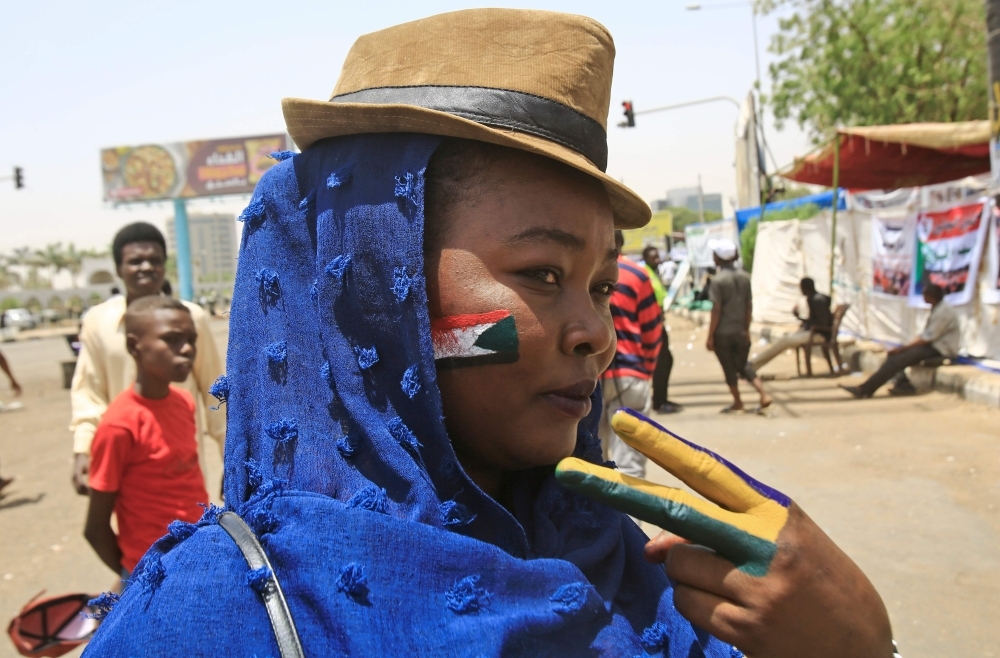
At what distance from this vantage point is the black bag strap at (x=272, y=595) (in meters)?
0.97

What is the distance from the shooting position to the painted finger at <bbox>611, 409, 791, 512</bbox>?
104cm

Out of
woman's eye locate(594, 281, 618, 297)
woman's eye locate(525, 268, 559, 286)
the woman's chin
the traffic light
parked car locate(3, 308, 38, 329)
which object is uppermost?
the traffic light

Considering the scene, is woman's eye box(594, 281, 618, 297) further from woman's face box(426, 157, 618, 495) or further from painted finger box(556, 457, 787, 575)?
painted finger box(556, 457, 787, 575)

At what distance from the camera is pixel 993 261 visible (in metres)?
8.59

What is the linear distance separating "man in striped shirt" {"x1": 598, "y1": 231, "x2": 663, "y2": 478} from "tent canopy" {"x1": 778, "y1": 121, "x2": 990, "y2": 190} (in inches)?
202

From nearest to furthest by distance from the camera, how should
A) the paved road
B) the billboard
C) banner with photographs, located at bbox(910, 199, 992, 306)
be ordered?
the paved road, banner with photographs, located at bbox(910, 199, 992, 306), the billboard

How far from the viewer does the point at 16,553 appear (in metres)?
5.41

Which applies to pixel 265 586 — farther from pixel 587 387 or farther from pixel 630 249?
pixel 630 249

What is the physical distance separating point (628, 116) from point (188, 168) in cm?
3790

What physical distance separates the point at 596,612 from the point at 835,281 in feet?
46.4

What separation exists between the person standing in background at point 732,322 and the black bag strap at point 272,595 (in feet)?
26.8

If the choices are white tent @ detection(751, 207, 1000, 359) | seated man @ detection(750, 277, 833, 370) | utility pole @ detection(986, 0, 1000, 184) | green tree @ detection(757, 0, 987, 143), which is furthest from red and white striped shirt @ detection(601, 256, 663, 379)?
green tree @ detection(757, 0, 987, 143)

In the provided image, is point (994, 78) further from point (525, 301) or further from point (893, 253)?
point (525, 301)

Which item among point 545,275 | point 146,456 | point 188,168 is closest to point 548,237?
point 545,275
